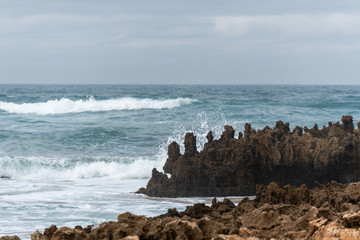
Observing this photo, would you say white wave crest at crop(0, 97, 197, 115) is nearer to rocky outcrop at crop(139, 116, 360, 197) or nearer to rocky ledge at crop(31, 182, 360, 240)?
rocky outcrop at crop(139, 116, 360, 197)

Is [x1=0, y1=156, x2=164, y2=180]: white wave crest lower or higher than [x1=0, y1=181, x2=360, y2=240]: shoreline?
lower

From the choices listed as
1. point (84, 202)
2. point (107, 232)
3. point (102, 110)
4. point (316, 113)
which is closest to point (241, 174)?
point (84, 202)

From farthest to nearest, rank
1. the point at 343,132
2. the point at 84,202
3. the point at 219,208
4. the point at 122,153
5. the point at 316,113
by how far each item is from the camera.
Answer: the point at 316,113
the point at 122,153
the point at 343,132
the point at 84,202
the point at 219,208

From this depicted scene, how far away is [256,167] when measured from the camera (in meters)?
10.1

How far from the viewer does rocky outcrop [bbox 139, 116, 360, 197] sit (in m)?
9.91

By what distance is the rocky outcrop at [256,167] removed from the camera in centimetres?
991

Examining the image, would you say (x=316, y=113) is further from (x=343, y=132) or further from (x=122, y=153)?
(x=343, y=132)

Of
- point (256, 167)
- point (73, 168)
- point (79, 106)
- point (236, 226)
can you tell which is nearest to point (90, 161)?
point (73, 168)

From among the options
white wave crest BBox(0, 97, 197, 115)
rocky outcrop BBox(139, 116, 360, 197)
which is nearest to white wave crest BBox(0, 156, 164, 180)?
rocky outcrop BBox(139, 116, 360, 197)

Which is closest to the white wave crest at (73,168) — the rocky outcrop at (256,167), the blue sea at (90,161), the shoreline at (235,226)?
the blue sea at (90,161)

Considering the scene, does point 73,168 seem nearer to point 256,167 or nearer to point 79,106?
point 256,167

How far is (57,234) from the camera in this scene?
4555 millimetres

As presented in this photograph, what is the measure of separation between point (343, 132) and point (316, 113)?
20.6 meters

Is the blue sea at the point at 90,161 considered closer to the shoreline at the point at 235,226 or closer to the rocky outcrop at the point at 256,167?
the rocky outcrop at the point at 256,167
